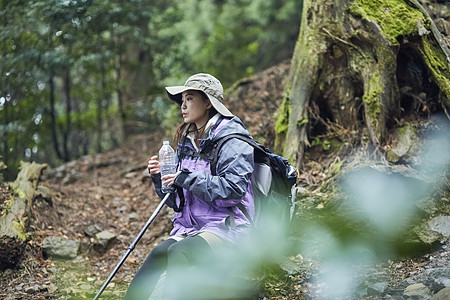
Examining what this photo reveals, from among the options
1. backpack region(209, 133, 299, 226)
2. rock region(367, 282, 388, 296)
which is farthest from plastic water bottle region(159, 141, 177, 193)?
rock region(367, 282, 388, 296)

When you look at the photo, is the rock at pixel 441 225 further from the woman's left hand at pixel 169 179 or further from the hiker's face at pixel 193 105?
the woman's left hand at pixel 169 179

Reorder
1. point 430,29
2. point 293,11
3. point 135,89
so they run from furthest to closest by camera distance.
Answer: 1. point 135,89
2. point 293,11
3. point 430,29

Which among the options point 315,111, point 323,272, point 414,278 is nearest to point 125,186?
point 315,111

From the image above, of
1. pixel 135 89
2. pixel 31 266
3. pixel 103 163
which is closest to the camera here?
pixel 31 266

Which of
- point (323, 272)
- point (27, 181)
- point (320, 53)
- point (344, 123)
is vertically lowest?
point (323, 272)

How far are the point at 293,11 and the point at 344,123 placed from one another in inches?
259

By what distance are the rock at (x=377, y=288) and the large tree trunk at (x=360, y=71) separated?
6.09 ft

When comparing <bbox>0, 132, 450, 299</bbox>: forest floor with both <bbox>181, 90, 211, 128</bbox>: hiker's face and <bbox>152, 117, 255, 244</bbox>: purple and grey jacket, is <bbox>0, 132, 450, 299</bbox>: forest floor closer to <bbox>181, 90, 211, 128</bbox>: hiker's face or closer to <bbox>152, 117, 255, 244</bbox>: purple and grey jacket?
<bbox>152, 117, 255, 244</bbox>: purple and grey jacket

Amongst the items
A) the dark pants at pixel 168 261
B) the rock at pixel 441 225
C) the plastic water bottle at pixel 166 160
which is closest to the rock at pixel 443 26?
the rock at pixel 441 225

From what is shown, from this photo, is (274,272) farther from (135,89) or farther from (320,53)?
(135,89)

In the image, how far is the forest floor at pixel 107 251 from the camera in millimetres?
4324

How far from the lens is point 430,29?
5.25 meters

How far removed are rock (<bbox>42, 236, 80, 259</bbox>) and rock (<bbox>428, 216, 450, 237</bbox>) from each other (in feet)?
13.5

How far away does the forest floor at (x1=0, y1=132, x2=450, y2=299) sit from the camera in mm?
4324
